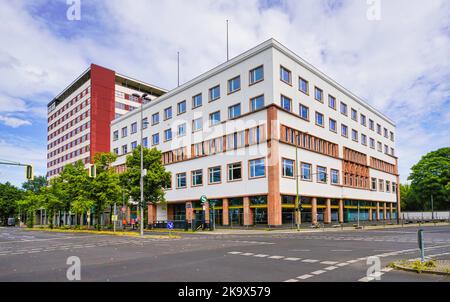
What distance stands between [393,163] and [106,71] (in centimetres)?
6475

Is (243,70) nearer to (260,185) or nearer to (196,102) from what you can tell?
(196,102)

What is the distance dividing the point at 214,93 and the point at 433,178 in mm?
54308

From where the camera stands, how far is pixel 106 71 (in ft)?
272

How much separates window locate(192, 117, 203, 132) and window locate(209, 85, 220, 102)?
11.0 feet

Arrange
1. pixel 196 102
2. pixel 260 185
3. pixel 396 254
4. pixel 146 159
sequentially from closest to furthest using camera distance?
pixel 396 254 < pixel 260 185 < pixel 146 159 < pixel 196 102

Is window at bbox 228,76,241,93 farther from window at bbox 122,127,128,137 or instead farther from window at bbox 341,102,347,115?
window at bbox 122,127,128,137

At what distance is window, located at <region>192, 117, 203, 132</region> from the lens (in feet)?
168

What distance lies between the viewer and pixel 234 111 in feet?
153

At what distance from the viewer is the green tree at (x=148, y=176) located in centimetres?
4381

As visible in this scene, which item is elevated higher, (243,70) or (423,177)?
(243,70)

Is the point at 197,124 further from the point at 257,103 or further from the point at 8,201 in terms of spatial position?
the point at 8,201

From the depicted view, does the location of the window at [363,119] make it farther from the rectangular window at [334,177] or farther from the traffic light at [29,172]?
Result: the traffic light at [29,172]

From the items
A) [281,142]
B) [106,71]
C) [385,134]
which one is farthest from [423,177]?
[106,71]

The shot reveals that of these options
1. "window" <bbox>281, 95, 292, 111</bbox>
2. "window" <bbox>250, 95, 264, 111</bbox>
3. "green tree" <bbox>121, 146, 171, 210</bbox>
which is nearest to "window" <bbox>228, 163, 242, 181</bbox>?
"window" <bbox>250, 95, 264, 111</bbox>
